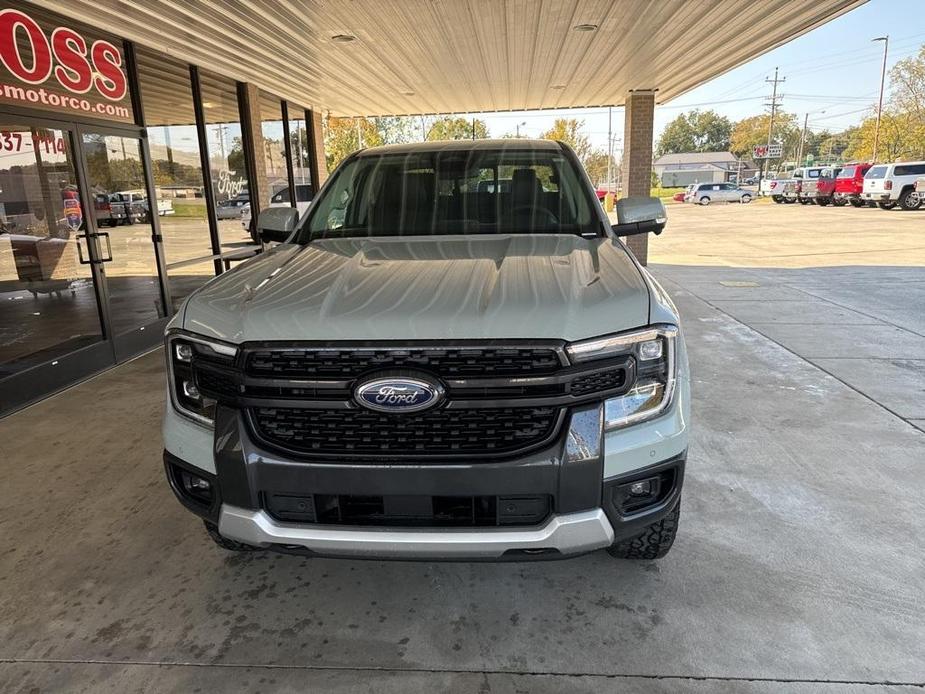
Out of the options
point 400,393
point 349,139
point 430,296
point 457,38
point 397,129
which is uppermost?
point 397,129

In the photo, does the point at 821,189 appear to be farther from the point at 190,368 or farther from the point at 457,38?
the point at 190,368

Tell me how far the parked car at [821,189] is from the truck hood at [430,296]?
106 ft

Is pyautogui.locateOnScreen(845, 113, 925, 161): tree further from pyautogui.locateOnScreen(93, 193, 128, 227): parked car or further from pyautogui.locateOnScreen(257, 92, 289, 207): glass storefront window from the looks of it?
pyautogui.locateOnScreen(93, 193, 128, 227): parked car

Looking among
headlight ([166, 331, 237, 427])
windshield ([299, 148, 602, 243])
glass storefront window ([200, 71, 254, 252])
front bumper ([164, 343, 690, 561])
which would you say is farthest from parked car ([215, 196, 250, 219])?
front bumper ([164, 343, 690, 561])

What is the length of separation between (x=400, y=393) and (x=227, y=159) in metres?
8.65

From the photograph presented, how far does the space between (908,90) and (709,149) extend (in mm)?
76067

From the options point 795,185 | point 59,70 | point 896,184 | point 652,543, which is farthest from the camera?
point 795,185

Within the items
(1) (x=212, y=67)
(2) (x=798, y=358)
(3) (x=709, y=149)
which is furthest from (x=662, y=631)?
(3) (x=709, y=149)

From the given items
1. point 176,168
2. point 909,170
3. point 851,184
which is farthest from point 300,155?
point 851,184

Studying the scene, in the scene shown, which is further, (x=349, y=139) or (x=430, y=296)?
(x=349, y=139)

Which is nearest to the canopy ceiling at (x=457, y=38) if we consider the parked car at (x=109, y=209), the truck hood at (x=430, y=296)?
the parked car at (x=109, y=209)

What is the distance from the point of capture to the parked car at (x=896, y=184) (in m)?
24.0

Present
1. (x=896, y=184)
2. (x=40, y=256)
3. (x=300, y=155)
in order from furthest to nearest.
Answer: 1. (x=896, y=184)
2. (x=300, y=155)
3. (x=40, y=256)

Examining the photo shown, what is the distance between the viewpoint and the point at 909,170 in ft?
78.7
